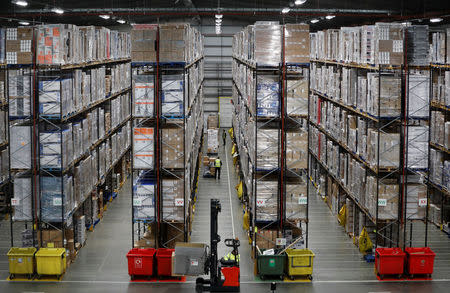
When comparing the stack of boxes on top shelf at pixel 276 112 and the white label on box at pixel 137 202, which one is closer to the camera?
the stack of boxes on top shelf at pixel 276 112

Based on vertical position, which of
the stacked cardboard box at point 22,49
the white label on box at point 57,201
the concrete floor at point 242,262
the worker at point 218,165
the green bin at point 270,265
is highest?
the stacked cardboard box at point 22,49

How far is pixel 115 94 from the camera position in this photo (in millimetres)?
21641

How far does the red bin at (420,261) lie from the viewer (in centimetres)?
1338

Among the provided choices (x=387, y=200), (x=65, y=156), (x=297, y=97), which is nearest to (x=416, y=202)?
(x=387, y=200)

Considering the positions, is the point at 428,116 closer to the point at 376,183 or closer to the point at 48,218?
the point at 376,183

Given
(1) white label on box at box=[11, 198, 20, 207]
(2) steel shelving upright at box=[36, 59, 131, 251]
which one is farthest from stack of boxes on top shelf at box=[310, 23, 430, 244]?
(1) white label on box at box=[11, 198, 20, 207]

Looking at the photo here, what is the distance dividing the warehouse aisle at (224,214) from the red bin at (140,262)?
7.38 ft

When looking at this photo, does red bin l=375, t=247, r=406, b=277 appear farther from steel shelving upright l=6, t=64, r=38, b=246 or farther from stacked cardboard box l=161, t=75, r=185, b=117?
steel shelving upright l=6, t=64, r=38, b=246

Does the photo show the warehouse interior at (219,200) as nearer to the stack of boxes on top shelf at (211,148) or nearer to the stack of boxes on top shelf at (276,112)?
the stack of boxes on top shelf at (276,112)

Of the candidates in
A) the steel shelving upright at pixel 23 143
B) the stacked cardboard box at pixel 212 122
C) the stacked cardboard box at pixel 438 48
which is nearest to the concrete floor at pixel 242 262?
the steel shelving upright at pixel 23 143

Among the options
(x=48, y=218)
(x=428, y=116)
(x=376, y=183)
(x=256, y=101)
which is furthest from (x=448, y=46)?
(x=48, y=218)

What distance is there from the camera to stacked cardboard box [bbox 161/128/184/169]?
13.7m

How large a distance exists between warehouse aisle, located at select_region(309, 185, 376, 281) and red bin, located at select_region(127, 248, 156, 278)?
3.96 meters

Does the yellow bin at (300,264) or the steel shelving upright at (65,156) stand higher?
the steel shelving upright at (65,156)
